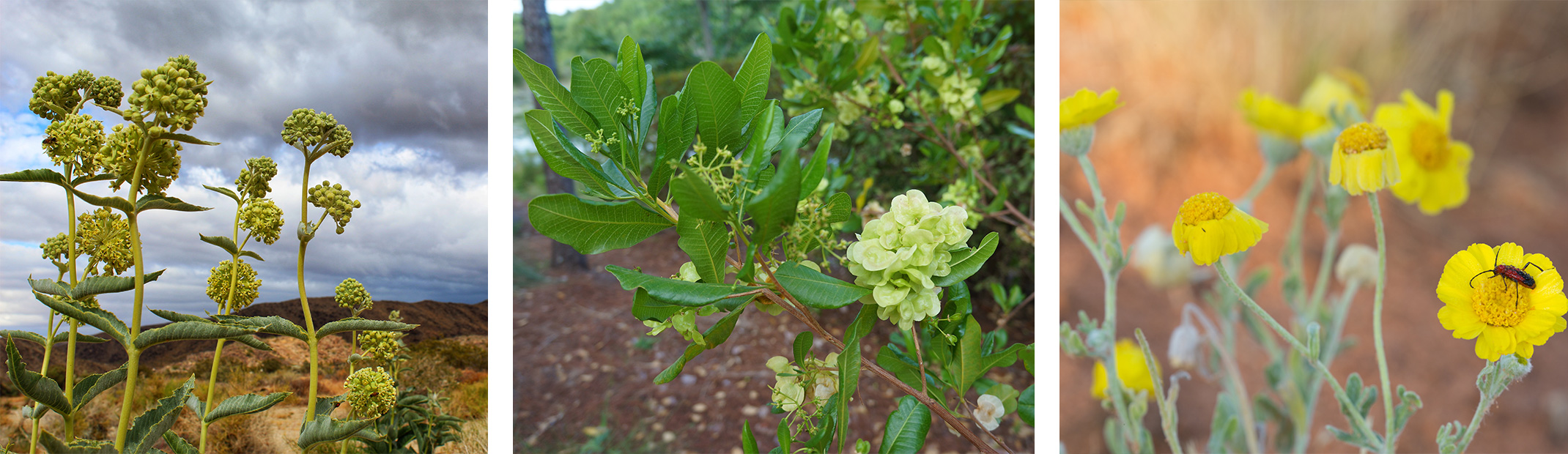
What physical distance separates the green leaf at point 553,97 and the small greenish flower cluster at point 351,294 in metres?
0.55

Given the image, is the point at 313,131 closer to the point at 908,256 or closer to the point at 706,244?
the point at 706,244

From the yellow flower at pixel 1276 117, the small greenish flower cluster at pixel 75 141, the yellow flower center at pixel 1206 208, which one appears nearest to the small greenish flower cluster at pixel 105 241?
the small greenish flower cluster at pixel 75 141

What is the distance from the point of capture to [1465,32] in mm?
701

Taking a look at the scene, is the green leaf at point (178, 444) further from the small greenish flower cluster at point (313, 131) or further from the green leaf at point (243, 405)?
the small greenish flower cluster at point (313, 131)

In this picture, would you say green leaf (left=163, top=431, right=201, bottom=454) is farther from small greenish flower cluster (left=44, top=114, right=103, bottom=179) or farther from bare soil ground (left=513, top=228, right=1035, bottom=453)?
bare soil ground (left=513, top=228, right=1035, bottom=453)

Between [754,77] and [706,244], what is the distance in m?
0.13

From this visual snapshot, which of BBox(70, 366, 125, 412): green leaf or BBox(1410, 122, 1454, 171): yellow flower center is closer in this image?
BBox(70, 366, 125, 412): green leaf

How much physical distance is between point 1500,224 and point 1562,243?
5 cm

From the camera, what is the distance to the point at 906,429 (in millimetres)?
441

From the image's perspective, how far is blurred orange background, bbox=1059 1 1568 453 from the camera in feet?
2.23

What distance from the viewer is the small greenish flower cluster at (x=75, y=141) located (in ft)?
1.65

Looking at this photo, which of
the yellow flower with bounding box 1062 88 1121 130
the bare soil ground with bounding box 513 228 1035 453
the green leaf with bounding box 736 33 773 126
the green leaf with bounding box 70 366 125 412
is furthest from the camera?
the bare soil ground with bounding box 513 228 1035 453

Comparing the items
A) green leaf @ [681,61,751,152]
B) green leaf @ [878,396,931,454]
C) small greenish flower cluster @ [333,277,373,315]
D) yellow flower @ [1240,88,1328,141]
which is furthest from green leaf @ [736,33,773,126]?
yellow flower @ [1240,88,1328,141]

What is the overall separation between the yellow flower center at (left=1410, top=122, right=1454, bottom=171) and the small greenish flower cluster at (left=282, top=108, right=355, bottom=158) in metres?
1.21
